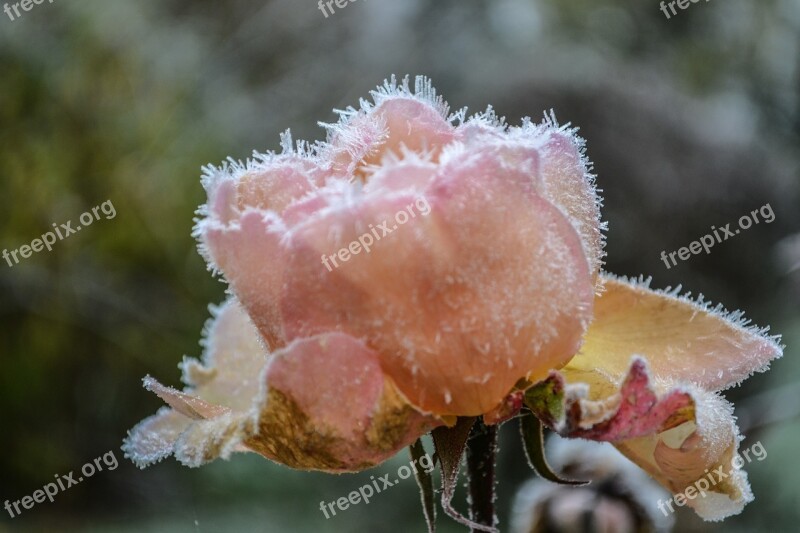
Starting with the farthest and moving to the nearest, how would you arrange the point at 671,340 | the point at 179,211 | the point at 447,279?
the point at 179,211, the point at 671,340, the point at 447,279

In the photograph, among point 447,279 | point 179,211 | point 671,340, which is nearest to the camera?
point 447,279

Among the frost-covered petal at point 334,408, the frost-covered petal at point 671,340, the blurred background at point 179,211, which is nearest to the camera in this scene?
the frost-covered petal at point 334,408

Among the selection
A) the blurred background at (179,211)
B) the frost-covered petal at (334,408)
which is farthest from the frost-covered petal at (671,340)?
the blurred background at (179,211)

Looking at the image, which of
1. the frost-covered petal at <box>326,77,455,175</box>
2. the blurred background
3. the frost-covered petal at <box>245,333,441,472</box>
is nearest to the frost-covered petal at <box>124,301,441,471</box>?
the frost-covered petal at <box>245,333,441,472</box>

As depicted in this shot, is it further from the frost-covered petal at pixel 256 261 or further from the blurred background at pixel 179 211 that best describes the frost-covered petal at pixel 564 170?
the blurred background at pixel 179 211

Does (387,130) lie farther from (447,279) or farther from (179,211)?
(179,211)

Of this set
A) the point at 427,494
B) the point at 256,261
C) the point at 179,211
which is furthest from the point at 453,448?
the point at 179,211
